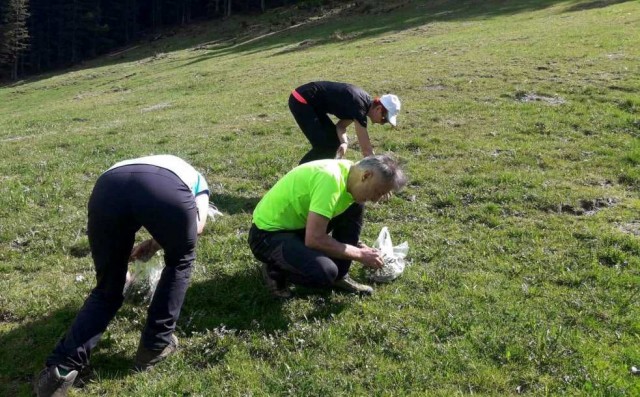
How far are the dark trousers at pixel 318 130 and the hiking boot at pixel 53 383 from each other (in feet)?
15.4

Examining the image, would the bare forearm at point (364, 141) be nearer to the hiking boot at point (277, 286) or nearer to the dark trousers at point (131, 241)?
the hiking boot at point (277, 286)

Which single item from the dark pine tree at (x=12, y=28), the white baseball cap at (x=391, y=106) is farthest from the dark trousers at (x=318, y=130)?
the dark pine tree at (x=12, y=28)

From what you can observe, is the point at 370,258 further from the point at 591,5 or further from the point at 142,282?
the point at 591,5

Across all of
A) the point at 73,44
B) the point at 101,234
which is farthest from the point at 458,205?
the point at 73,44

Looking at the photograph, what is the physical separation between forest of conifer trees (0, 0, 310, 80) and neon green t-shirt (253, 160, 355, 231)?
208ft

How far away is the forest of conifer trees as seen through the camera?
211 feet

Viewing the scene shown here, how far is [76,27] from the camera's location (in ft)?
217

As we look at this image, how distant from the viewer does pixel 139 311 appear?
5414 mm

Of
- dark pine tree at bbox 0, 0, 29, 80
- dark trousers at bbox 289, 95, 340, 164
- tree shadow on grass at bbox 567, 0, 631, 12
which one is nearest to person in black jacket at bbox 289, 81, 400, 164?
dark trousers at bbox 289, 95, 340, 164

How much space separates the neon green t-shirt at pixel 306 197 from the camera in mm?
4867

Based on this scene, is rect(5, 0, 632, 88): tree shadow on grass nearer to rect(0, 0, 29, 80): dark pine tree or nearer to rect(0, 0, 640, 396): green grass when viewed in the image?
rect(0, 0, 29, 80): dark pine tree

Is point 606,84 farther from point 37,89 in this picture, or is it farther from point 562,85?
point 37,89

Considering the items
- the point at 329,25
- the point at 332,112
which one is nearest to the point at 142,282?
the point at 332,112

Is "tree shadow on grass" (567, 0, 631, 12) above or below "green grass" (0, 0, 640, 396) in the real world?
above
